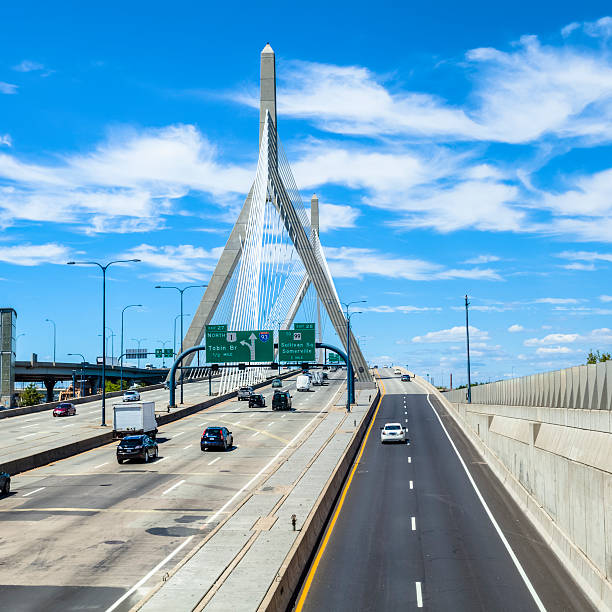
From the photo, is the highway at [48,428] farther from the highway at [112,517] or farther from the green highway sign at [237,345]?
the green highway sign at [237,345]

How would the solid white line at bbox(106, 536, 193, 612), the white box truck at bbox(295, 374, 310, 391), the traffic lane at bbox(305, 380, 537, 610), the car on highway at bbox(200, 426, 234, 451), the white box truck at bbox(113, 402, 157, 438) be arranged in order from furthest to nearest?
the white box truck at bbox(295, 374, 310, 391), the white box truck at bbox(113, 402, 157, 438), the car on highway at bbox(200, 426, 234, 451), the traffic lane at bbox(305, 380, 537, 610), the solid white line at bbox(106, 536, 193, 612)

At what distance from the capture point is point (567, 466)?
22562mm

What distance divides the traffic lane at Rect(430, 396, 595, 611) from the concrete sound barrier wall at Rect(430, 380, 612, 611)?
264 millimetres

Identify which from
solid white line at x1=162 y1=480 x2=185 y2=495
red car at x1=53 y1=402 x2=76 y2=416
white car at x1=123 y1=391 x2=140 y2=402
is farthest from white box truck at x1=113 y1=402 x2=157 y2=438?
white car at x1=123 y1=391 x2=140 y2=402

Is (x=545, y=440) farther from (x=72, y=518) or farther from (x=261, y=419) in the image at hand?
(x=261, y=419)

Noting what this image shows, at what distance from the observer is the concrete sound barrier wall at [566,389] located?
87.3 ft

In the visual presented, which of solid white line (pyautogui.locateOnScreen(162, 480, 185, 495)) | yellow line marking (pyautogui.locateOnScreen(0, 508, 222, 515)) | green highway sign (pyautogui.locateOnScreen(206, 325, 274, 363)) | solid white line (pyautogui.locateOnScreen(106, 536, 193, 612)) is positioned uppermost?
green highway sign (pyautogui.locateOnScreen(206, 325, 274, 363))

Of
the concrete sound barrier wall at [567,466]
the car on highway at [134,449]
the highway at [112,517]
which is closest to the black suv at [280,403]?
the highway at [112,517]

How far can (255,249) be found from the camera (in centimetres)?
8131

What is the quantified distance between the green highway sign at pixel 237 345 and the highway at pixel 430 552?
34.5 m

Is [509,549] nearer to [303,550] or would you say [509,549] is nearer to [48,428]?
[303,550]

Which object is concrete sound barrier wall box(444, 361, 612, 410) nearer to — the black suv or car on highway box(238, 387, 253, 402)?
the black suv

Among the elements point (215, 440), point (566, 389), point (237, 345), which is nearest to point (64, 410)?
point (237, 345)

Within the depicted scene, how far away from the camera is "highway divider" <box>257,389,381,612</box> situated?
16062 millimetres
